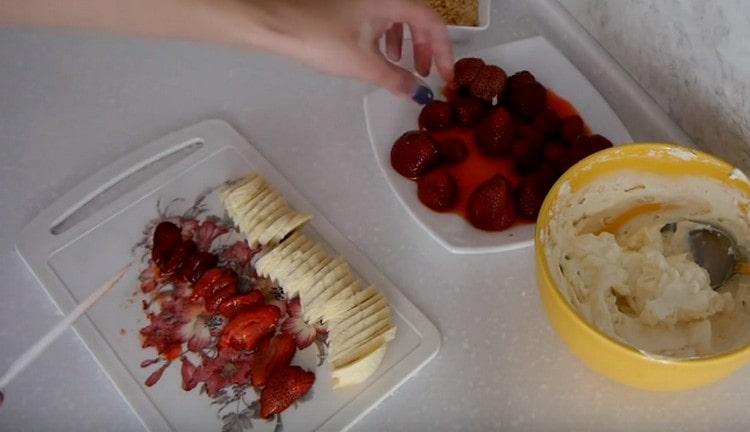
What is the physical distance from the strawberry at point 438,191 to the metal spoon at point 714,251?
23 cm

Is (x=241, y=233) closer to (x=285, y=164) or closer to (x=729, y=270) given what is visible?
(x=285, y=164)

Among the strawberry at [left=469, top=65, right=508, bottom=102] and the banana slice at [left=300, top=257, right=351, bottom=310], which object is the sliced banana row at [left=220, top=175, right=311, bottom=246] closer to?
the banana slice at [left=300, top=257, right=351, bottom=310]

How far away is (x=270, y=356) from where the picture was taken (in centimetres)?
77

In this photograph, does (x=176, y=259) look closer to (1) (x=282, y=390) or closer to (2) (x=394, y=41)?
(1) (x=282, y=390)

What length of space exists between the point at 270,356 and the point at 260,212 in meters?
0.17

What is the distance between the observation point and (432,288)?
0.82 m

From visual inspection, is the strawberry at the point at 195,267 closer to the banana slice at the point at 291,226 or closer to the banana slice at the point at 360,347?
the banana slice at the point at 291,226

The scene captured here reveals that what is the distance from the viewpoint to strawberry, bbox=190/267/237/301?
812mm

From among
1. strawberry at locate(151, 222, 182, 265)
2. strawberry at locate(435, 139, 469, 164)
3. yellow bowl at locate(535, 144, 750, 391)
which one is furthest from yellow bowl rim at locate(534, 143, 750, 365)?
strawberry at locate(151, 222, 182, 265)

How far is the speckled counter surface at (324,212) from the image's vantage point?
2.42ft

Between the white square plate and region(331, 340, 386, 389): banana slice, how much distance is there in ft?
0.47

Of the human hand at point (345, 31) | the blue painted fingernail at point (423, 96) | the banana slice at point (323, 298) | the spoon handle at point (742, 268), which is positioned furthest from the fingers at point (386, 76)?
the spoon handle at point (742, 268)

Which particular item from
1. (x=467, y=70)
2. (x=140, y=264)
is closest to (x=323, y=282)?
(x=140, y=264)

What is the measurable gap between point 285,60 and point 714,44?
541 millimetres
